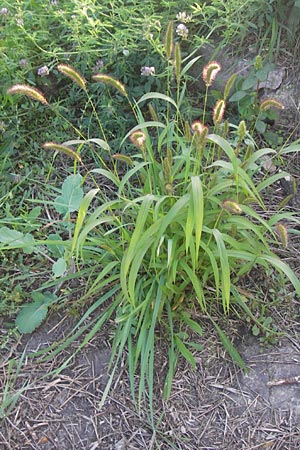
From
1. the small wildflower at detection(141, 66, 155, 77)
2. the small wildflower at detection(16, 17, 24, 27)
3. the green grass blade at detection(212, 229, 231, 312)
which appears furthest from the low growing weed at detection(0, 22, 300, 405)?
the small wildflower at detection(16, 17, 24, 27)

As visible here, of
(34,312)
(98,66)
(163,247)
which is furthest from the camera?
(98,66)

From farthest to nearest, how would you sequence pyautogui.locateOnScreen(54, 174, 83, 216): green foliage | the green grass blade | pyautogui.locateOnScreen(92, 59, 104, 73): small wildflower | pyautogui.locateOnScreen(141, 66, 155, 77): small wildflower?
pyautogui.locateOnScreen(92, 59, 104, 73): small wildflower < pyautogui.locateOnScreen(141, 66, 155, 77): small wildflower < pyautogui.locateOnScreen(54, 174, 83, 216): green foliage < the green grass blade

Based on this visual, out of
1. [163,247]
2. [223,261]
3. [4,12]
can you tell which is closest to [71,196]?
[163,247]

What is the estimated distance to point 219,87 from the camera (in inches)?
101

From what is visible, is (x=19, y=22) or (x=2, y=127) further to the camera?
(x=2, y=127)

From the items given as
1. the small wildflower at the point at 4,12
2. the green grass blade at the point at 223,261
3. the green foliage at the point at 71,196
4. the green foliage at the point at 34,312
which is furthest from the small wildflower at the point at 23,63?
the green grass blade at the point at 223,261

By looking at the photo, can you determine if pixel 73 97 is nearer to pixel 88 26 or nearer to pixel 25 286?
pixel 88 26

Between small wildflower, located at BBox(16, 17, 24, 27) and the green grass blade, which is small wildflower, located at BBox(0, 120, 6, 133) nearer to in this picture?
small wildflower, located at BBox(16, 17, 24, 27)

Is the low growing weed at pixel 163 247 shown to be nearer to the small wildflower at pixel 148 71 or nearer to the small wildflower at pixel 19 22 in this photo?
the small wildflower at pixel 148 71

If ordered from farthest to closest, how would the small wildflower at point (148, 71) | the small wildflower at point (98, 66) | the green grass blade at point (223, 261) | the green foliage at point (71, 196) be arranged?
the small wildflower at point (98, 66) → the small wildflower at point (148, 71) → the green foliage at point (71, 196) → the green grass blade at point (223, 261)

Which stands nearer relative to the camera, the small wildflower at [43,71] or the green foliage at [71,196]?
the green foliage at [71,196]

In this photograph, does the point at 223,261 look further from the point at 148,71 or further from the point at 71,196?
the point at 148,71

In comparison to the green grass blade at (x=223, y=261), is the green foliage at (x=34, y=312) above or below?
below

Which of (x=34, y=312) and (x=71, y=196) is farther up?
(x=71, y=196)
